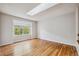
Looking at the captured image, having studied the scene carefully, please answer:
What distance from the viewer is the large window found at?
4.95 feet

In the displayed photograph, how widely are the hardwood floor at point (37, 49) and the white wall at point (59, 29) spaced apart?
109 millimetres

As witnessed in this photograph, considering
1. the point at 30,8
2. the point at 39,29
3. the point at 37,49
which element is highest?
the point at 30,8

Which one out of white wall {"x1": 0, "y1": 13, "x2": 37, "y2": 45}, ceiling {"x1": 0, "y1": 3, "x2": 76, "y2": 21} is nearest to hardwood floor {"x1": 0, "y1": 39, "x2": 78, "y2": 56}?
white wall {"x1": 0, "y1": 13, "x2": 37, "y2": 45}

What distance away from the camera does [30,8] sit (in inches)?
56.9

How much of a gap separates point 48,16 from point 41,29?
0.95 feet

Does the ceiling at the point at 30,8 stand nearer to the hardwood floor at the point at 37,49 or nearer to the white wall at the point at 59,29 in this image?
the white wall at the point at 59,29

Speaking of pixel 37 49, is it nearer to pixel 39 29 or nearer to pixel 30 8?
pixel 39 29

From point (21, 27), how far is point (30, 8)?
1.31ft

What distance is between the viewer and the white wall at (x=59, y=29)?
1392 mm

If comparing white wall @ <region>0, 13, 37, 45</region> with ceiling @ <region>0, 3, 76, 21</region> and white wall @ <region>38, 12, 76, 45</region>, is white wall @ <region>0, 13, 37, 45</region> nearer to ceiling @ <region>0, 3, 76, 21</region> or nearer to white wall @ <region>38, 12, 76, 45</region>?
ceiling @ <region>0, 3, 76, 21</region>

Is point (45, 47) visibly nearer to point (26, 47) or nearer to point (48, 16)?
point (26, 47)

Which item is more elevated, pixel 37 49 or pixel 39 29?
pixel 39 29

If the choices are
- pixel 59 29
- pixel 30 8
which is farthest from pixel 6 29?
pixel 59 29

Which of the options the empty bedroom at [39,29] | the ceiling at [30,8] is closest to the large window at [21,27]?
the empty bedroom at [39,29]
